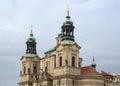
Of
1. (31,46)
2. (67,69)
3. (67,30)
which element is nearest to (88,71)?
(67,69)

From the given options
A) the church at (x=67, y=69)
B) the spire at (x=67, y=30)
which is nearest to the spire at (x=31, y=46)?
the church at (x=67, y=69)

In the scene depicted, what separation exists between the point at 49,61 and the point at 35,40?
893 cm

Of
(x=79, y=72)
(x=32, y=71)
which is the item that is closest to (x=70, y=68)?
(x=79, y=72)

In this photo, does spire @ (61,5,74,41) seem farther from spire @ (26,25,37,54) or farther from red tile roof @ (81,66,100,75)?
spire @ (26,25,37,54)

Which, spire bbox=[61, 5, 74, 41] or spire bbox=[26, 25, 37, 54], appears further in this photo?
spire bbox=[26, 25, 37, 54]

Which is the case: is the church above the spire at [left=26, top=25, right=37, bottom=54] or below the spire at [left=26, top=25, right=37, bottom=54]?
below

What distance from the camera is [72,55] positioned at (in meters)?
80.6

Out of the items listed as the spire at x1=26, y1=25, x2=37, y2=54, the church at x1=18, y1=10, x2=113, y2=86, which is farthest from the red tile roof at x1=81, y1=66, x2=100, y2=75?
the spire at x1=26, y1=25, x2=37, y2=54

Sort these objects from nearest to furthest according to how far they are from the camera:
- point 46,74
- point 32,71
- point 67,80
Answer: point 67,80, point 46,74, point 32,71

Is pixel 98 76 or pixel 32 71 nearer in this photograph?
pixel 98 76

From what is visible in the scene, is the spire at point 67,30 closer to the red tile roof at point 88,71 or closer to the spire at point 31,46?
the red tile roof at point 88,71

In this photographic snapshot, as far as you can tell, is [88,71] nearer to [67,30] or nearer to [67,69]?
[67,69]

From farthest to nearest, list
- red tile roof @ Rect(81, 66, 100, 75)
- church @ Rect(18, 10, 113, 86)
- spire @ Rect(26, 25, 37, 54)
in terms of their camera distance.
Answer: spire @ Rect(26, 25, 37, 54) < red tile roof @ Rect(81, 66, 100, 75) < church @ Rect(18, 10, 113, 86)

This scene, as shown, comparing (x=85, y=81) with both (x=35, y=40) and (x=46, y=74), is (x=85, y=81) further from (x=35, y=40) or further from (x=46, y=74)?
(x=35, y=40)
